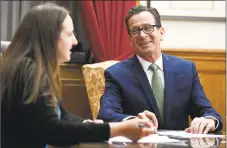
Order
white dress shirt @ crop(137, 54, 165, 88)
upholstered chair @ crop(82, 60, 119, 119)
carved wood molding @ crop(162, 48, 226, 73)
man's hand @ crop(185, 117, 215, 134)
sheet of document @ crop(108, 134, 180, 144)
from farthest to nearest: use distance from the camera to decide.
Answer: carved wood molding @ crop(162, 48, 226, 73) < upholstered chair @ crop(82, 60, 119, 119) < white dress shirt @ crop(137, 54, 165, 88) < man's hand @ crop(185, 117, 215, 134) < sheet of document @ crop(108, 134, 180, 144)

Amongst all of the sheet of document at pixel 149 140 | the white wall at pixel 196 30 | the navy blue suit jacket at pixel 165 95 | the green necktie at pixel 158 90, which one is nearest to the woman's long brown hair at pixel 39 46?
the sheet of document at pixel 149 140

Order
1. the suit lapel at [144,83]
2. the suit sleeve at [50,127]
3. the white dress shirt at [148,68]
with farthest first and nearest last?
1. the white dress shirt at [148,68]
2. the suit lapel at [144,83]
3. the suit sleeve at [50,127]

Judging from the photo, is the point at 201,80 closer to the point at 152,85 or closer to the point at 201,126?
the point at 152,85

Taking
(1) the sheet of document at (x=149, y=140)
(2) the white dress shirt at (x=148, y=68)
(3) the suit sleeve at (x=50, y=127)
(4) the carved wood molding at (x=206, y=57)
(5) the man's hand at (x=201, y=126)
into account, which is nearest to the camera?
(3) the suit sleeve at (x=50, y=127)

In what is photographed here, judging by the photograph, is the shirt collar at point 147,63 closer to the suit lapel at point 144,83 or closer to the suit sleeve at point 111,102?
the suit lapel at point 144,83

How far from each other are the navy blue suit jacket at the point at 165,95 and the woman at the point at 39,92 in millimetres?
747

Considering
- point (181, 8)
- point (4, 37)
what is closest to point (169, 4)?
point (181, 8)

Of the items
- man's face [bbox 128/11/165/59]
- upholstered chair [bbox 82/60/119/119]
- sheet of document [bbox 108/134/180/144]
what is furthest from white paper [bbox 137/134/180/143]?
upholstered chair [bbox 82/60/119/119]

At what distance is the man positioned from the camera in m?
2.11

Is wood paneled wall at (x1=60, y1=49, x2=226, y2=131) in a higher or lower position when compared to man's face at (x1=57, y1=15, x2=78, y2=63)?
lower

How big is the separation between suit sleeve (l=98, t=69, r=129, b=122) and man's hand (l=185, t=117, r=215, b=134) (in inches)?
11.5

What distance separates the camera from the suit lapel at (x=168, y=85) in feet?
6.95

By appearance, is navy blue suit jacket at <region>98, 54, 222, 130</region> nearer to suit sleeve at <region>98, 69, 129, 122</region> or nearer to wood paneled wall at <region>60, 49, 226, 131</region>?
suit sleeve at <region>98, 69, 129, 122</region>

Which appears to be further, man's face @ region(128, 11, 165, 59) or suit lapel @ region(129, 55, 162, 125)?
man's face @ region(128, 11, 165, 59)
